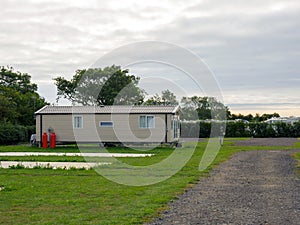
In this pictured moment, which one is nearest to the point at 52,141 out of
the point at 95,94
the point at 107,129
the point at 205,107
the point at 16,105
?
the point at 107,129

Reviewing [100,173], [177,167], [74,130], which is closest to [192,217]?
[100,173]

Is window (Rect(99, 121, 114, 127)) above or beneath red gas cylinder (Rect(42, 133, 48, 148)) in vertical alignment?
above

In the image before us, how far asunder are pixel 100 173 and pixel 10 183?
3.24 metres

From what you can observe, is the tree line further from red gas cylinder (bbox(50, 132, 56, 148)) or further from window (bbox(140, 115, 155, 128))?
window (bbox(140, 115, 155, 128))

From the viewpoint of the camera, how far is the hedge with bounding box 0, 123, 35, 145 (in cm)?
3416

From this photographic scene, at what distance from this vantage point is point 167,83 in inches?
1119

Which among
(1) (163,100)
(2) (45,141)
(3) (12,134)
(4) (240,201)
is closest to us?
(4) (240,201)

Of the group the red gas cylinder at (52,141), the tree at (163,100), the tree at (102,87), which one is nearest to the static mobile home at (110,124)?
the red gas cylinder at (52,141)

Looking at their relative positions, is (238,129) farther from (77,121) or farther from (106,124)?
(77,121)

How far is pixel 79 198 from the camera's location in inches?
385

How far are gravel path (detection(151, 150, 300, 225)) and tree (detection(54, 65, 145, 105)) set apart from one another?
39.8m

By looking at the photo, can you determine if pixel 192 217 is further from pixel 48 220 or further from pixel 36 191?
pixel 36 191

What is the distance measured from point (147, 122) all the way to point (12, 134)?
1121cm

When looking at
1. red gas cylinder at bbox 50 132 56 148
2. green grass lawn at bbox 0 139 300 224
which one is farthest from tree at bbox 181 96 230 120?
green grass lawn at bbox 0 139 300 224
